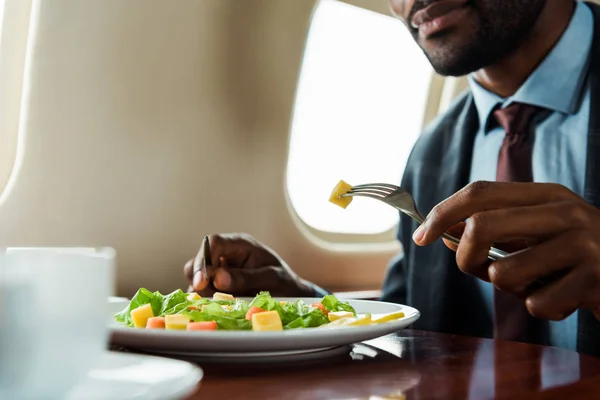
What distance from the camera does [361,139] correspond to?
2.85 meters

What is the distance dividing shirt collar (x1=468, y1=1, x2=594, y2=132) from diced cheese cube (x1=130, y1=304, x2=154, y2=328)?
1090 mm

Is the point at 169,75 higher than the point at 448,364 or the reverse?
higher

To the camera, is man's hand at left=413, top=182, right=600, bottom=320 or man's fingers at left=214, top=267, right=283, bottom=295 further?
man's fingers at left=214, top=267, right=283, bottom=295

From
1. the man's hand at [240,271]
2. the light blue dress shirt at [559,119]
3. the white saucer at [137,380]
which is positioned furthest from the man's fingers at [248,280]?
the white saucer at [137,380]

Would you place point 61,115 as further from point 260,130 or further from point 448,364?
point 448,364

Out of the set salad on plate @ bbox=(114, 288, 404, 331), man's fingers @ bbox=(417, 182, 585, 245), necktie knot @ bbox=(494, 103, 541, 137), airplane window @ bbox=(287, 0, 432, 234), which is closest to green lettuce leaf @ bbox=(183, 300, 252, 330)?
salad on plate @ bbox=(114, 288, 404, 331)

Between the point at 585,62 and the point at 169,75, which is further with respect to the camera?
the point at 169,75

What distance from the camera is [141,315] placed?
30.4 inches

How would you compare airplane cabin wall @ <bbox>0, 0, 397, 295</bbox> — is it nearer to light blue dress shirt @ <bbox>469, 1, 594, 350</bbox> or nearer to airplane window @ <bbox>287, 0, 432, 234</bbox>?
airplane window @ <bbox>287, 0, 432, 234</bbox>

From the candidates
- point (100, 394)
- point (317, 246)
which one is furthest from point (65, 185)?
point (100, 394)

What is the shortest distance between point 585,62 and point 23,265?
1503 mm

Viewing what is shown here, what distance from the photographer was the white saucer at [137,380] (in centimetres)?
40

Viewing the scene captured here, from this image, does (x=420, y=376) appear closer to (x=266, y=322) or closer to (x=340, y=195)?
(x=266, y=322)

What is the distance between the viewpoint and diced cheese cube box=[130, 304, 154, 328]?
769 mm
